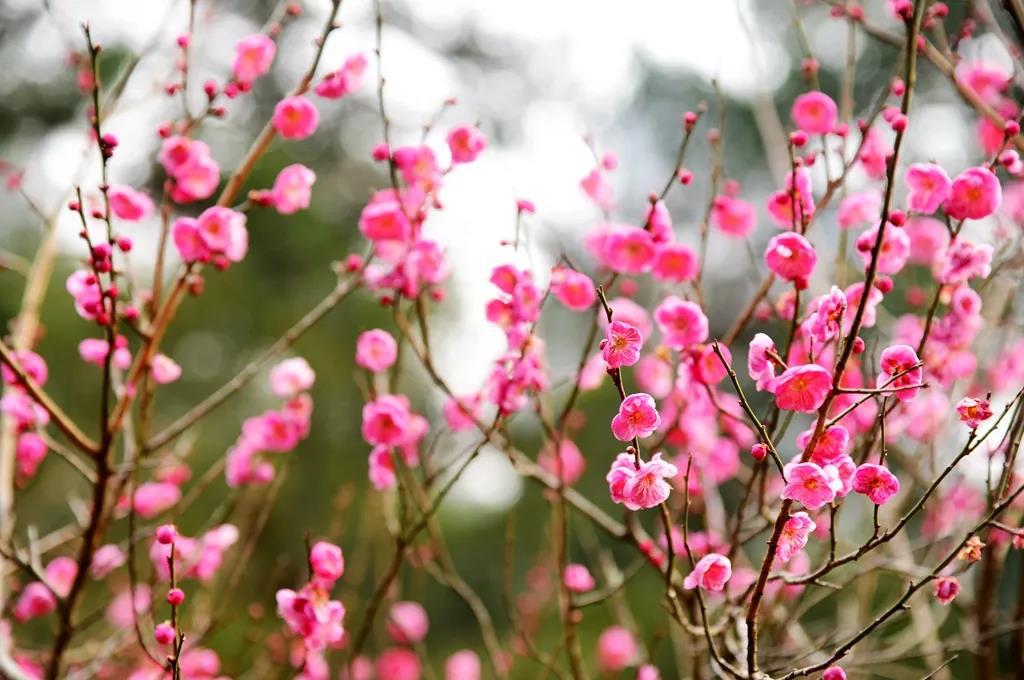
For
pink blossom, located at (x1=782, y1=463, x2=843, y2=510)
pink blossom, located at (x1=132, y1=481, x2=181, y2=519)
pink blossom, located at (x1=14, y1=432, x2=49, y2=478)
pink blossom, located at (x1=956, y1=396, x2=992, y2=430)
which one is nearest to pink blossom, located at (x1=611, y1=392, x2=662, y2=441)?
pink blossom, located at (x1=782, y1=463, x2=843, y2=510)

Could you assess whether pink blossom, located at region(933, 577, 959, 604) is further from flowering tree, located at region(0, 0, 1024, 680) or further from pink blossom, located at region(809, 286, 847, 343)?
pink blossom, located at region(809, 286, 847, 343)

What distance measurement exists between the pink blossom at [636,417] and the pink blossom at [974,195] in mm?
644

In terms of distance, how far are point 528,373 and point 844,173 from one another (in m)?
0.66

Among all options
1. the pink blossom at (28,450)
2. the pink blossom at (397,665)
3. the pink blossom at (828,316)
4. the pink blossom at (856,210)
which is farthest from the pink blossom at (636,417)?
the pink blossom at (397,665)

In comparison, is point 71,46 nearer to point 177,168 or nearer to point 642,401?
point 177,168

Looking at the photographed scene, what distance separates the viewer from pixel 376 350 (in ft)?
6.52

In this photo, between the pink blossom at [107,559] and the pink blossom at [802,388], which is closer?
the pink blossom at [802,388]

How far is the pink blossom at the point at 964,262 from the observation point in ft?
4.74

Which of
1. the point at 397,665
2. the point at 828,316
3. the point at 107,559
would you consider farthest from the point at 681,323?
the point at 397,665

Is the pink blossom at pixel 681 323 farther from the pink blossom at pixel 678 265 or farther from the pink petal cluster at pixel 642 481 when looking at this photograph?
the pink petal cluster at pixel 642 481

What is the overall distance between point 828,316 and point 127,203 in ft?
4.42

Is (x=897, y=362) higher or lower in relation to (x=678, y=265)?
lower

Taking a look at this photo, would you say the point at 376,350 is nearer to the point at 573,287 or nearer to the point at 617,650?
the point at 573,287

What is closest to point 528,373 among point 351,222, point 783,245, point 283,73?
point 783,245
